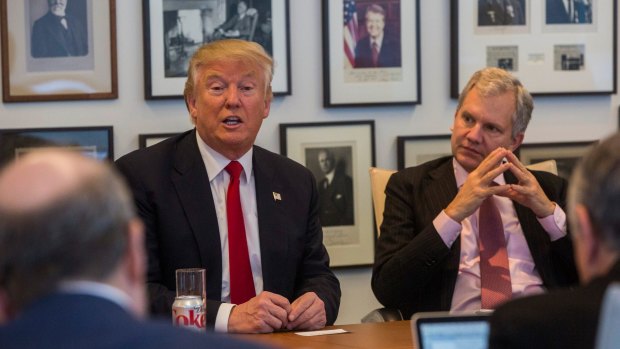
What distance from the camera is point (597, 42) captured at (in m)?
5.23

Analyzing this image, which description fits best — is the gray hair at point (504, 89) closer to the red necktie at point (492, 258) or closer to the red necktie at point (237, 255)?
the red necktie at point (492, 258)

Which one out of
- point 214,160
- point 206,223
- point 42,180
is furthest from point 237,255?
point 42,180

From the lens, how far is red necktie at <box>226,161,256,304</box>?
12.5 ft

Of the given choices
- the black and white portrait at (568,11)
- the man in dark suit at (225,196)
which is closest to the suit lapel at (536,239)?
the man in dark suit at (225,196)

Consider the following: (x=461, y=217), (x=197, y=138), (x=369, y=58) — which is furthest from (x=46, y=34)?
(x=461, y=217)

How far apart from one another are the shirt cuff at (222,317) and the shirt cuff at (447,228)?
852 millimetres

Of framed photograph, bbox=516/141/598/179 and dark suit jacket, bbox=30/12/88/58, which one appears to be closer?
dark suit jacket, bbox=30/12/88/58

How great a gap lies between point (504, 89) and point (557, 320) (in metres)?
2.55

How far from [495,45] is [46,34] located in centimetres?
204

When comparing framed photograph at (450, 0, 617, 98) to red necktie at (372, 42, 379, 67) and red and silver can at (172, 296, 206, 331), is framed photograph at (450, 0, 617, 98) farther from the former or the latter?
red and silver can at (172, 296, 206, 331)

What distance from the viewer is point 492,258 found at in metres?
4.05

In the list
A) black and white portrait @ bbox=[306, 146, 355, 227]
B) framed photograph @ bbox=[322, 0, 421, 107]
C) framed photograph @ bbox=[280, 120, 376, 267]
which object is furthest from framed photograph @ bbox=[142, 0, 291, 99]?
black and white portrait @ bbox=[306, 146, 355, 227]

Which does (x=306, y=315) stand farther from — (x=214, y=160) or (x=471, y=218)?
(x=471, y=218)

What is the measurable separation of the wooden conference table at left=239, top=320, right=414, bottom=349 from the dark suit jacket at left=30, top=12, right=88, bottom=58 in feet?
6.00
